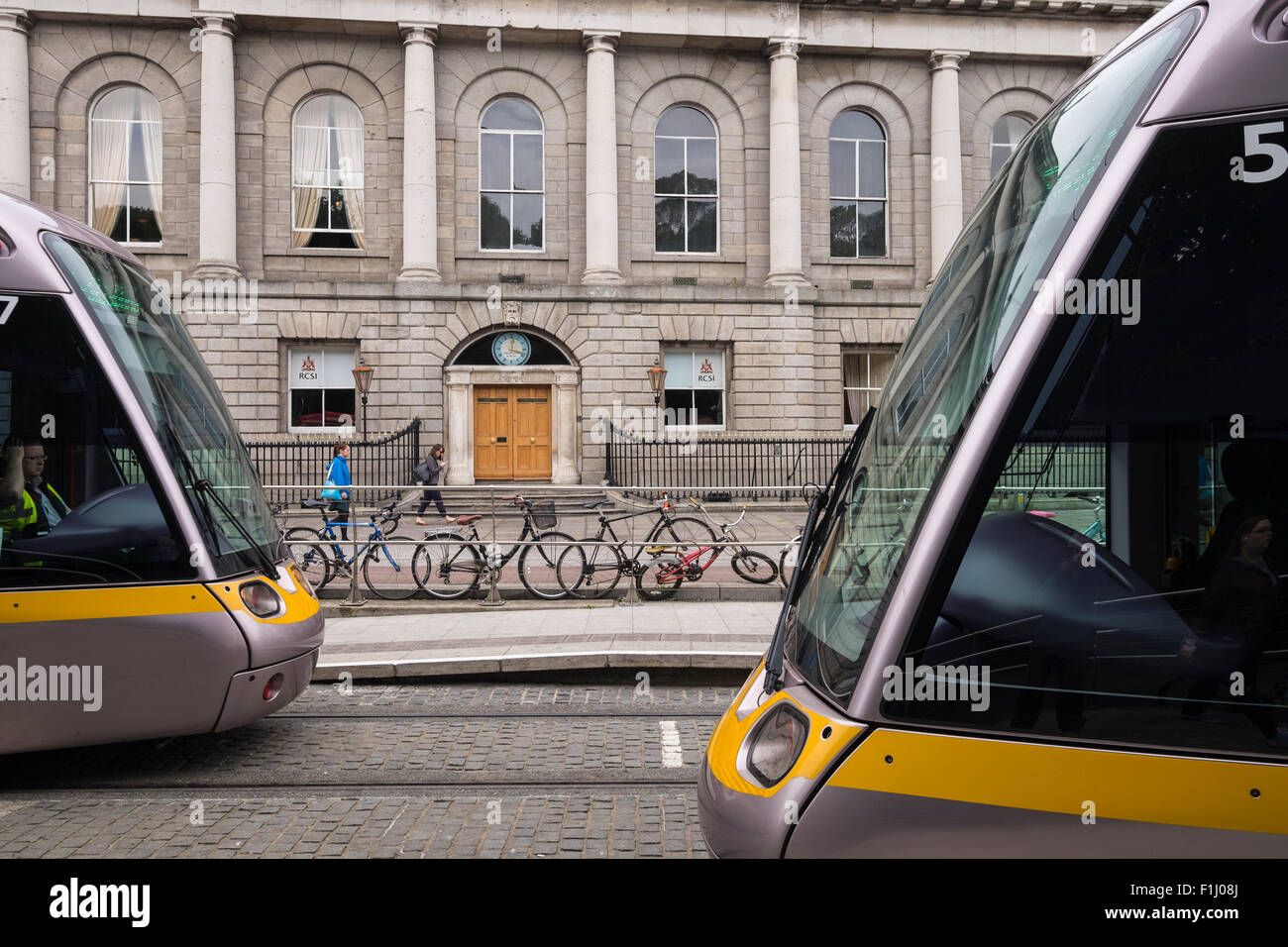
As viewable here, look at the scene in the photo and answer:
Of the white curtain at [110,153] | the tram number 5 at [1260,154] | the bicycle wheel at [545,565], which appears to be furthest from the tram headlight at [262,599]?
the white curtain at [110,153]

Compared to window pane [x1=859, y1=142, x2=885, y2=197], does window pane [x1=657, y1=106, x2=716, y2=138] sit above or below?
above

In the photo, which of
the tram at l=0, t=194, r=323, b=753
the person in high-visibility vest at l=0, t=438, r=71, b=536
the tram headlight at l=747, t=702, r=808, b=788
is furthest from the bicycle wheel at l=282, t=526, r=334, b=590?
the tram headlight at l=747, t=702, r=808, b=788

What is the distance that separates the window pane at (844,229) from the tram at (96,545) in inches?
1046

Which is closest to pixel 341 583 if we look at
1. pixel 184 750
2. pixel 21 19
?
pixel 184 750

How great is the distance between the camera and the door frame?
1086 inches

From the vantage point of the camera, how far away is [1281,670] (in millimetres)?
2094

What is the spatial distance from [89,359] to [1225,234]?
491 cm

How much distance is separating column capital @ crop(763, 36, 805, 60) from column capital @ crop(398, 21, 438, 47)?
9.40 meters

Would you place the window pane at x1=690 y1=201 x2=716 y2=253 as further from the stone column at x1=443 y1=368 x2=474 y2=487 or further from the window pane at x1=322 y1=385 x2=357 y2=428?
the window pane at x1=322 y1=385 x2=357 y2=428

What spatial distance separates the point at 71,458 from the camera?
4.93 metres

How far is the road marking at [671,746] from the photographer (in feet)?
18.2

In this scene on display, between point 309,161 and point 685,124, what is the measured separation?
35.4ft
